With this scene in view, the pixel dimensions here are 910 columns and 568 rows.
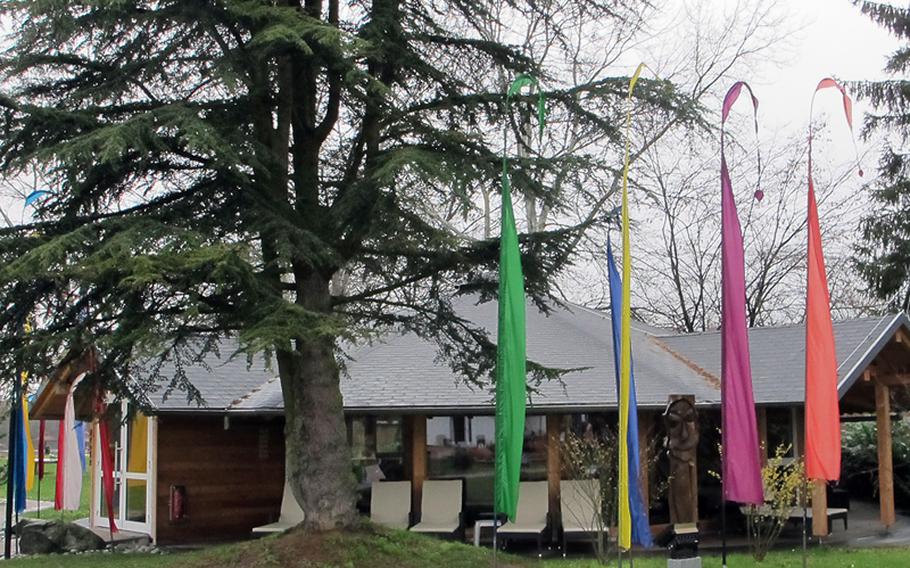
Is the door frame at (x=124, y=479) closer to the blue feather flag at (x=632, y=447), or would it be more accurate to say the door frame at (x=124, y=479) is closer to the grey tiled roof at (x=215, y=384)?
the grey tiled roof at (x=215, y=384)

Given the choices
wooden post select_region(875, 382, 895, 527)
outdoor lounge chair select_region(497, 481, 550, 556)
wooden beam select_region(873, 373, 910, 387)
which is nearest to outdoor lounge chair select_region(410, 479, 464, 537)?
outdoor lounge chair select_region(497, 481, 550, 556)

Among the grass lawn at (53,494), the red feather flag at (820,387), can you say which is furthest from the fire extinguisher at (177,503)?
the red feather flag at (820,387)

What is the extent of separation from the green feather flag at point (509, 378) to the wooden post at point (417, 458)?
6.52 metres

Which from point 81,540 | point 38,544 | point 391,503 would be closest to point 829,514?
point 391,503

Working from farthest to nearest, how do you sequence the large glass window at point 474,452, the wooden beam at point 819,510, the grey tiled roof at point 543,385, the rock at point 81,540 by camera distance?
the large glass window at point 474,452 → the rock at point 81,540 → the grey tiled roof at point 543,385 → the wooden beam at point 819,510

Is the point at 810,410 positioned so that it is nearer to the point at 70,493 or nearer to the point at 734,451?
the point at 734,451

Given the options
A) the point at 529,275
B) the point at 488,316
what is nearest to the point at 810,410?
the point at 529,275

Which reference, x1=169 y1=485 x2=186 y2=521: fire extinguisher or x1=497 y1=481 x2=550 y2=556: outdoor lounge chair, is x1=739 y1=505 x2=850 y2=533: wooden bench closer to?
x1=497 y1=481 x2=550 y2=556: outdoor lounge chair

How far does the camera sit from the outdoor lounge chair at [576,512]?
44.0ft

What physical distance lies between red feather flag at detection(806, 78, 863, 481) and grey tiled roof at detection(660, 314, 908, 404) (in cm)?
523

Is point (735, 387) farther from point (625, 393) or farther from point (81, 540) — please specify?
point (81, 540)

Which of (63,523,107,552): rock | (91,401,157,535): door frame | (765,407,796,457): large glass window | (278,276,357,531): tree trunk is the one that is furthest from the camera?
(765,407,796,457): large glass window

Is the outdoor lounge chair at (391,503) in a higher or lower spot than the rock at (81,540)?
higher

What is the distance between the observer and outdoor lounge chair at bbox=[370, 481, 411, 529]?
15.0 metres
